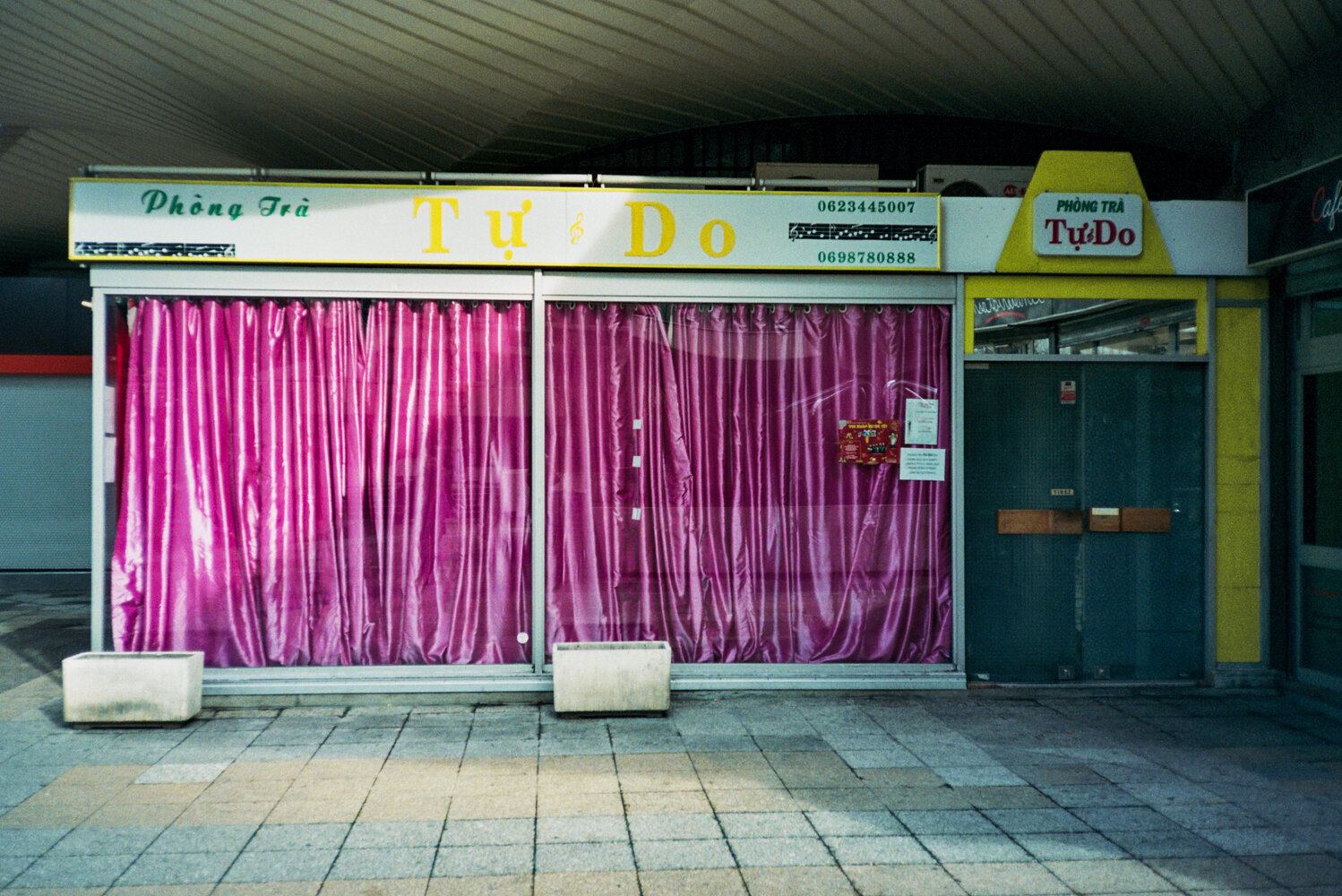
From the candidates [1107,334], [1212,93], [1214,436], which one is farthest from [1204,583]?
[1212,93]

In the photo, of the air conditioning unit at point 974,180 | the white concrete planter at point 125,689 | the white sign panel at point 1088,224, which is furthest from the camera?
the air conditioning unit at point 974,180

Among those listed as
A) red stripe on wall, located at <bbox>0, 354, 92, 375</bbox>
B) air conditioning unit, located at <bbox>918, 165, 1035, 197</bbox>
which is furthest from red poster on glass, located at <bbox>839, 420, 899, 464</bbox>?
red stripe on wall, located at <bbox>0, 354, 92, 375</bbox>

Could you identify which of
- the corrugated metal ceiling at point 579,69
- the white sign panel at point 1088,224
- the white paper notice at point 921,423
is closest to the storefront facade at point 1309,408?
the white sign panel at point 1088,224

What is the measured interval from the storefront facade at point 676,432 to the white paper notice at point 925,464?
0.08 ft

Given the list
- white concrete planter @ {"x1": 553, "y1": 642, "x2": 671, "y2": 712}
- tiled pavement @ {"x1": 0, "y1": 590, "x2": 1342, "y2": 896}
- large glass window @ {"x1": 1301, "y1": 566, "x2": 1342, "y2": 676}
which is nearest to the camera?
tiled pavement @ {"x1": 0, "y1": 590, "x2": 1342, "y2": 896}

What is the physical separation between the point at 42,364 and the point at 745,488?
9.55 m

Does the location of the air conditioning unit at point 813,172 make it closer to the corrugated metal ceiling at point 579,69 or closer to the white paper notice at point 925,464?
the corrugated metal ceiling at point 579,69

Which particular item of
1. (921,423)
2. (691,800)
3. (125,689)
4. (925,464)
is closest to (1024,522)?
(925,464)

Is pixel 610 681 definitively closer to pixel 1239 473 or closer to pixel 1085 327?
pixel 1085 327

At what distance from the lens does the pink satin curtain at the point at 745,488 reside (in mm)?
6910

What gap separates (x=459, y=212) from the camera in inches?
261

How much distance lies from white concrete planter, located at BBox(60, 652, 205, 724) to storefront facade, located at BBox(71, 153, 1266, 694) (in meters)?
0.69

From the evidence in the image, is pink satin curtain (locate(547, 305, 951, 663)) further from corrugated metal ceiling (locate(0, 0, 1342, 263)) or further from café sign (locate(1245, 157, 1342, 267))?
café sign (locate(1245, 157, 1342, 267))

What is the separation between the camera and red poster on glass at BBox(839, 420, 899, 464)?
7.01 m
